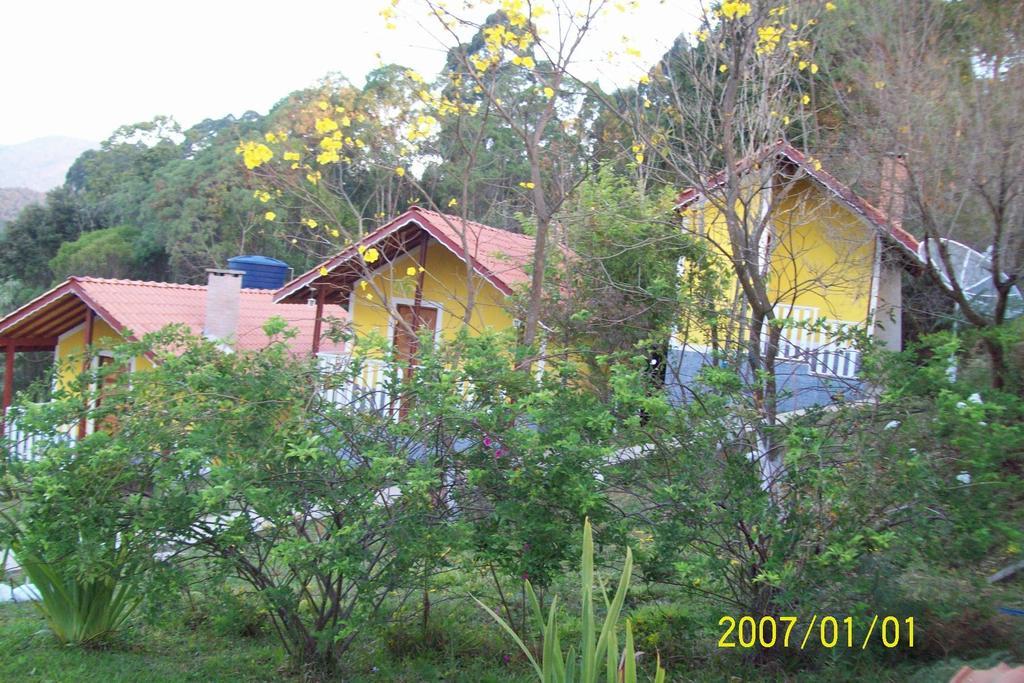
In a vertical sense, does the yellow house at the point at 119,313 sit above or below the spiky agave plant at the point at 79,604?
above

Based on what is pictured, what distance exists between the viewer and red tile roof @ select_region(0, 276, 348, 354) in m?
16.0

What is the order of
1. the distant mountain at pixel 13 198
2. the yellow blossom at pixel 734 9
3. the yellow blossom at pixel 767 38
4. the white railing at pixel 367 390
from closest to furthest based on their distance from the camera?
the white railing at pixel 367 390 → the yellow blossom at pixel 734 9 → the yellow blossom at pixel 767 38 → the distant mountain at pixel 13 198

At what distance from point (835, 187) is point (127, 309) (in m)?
13.5

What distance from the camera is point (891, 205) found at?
702cm

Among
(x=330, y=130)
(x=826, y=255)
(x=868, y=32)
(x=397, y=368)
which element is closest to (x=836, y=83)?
(x=868, y=32)

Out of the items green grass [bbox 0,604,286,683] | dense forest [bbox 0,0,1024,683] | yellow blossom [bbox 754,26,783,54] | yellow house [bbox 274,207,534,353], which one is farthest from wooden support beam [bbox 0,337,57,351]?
yellow blossom [bbox 754,26,783,54]

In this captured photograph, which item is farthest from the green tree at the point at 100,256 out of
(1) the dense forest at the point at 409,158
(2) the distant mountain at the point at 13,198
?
(2) the distant mountain at the point at 13,198

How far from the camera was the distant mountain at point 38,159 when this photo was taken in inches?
2739

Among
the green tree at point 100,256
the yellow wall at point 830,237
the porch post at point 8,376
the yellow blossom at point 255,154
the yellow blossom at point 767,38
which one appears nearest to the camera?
the yellow blossom at point 255,154

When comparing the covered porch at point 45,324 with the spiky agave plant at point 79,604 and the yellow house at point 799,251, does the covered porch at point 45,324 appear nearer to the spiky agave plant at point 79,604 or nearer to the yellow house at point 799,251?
the spiky agave plant at point 79,604
